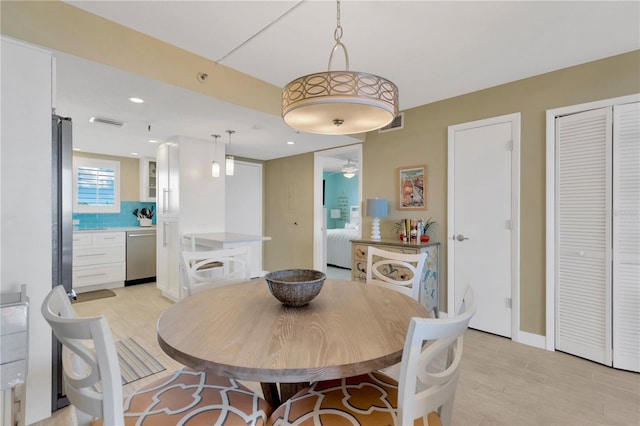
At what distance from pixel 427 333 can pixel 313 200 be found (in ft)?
13.7

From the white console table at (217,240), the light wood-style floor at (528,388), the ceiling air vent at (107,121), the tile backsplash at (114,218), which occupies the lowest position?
the light wood-style floor at (528,388)

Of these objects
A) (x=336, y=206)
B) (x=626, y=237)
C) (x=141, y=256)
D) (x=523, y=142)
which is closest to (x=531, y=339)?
(x=626, y=237)

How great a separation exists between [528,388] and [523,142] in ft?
6.83

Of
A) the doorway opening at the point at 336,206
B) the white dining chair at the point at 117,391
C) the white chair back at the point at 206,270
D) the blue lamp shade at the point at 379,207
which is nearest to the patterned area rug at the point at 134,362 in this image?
the white chair back at the point at 206,270

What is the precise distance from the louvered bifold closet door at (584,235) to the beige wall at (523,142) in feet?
0.46

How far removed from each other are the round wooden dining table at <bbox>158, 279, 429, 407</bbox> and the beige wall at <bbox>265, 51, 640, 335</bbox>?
193 centimetres

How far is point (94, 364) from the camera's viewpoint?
812mm

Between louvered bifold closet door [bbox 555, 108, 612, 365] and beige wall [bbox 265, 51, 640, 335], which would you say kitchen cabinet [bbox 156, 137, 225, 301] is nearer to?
beige wall [bbox 265, 51, 640, 335]

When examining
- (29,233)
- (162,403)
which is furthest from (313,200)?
(162,403)

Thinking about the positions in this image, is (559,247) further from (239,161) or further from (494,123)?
(239,161)

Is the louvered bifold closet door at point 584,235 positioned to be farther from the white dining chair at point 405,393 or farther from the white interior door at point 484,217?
the white dining chair at point 405,393

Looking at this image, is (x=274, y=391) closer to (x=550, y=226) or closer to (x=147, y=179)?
(x=550, y=226)

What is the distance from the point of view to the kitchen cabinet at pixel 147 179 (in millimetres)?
5262

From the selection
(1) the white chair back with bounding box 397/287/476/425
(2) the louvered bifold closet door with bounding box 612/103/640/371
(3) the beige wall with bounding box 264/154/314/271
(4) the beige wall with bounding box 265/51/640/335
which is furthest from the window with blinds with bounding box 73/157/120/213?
(2) the louvered bifold closet door with bounding box 612/103/640/371
